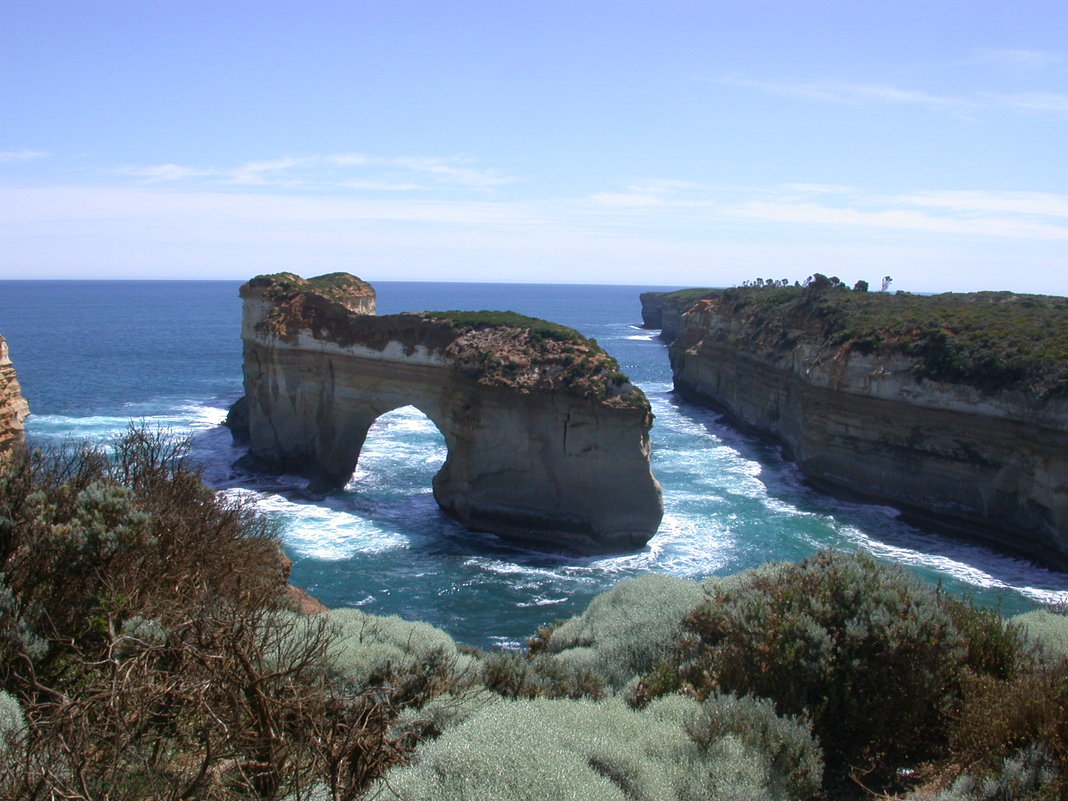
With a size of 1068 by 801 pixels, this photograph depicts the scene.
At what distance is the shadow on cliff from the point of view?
2481cm

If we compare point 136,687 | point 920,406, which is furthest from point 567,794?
point 920,406

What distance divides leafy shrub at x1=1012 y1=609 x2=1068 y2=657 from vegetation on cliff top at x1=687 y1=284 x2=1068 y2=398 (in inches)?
698

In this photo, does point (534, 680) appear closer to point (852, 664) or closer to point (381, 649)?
point (381, 649)

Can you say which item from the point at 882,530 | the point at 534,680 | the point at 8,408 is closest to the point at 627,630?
the point at 534,680

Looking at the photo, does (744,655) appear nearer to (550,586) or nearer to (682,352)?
(550,586)

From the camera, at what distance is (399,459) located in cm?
3619

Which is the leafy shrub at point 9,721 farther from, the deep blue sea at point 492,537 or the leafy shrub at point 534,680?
the deep blue sea at point 492,537

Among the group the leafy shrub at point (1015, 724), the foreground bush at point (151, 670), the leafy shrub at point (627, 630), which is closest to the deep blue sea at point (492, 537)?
the leafy shrub at point (627, 630)

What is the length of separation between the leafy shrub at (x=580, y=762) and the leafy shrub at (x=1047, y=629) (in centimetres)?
455

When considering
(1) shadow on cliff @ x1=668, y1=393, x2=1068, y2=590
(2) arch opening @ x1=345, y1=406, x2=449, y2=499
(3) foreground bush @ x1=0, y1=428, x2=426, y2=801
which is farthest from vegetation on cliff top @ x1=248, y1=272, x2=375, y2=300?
(3) foreground bush @ x1=0, y1=428, x2=426, y2=801

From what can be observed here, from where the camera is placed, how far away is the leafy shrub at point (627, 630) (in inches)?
376

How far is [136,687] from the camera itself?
5645 mm

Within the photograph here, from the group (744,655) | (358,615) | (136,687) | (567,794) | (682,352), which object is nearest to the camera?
(567,794)

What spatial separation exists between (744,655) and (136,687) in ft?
17.2
